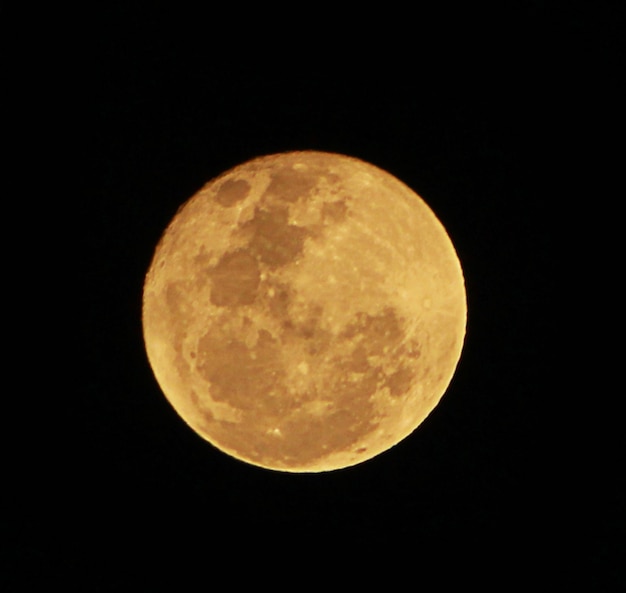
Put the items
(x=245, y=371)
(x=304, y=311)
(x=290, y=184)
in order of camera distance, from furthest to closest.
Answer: (x=290, y=184) < (x=245, y=371) < (x=304, y=311)

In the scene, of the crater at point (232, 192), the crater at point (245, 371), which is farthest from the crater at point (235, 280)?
the crater at point (232, 192)

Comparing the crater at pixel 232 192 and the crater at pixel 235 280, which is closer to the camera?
the crater at pixel 235 280

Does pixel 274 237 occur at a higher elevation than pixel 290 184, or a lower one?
lower

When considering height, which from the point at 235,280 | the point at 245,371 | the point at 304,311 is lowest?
the point at 245,371

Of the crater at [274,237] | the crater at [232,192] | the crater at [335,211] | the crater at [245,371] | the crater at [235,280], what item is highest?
the crater at [232,192]

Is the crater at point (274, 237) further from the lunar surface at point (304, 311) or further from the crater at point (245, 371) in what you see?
the crater at point (245, 371)

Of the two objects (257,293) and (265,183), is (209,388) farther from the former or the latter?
(265,183)

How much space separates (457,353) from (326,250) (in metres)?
1.19

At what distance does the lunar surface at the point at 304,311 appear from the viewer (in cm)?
471

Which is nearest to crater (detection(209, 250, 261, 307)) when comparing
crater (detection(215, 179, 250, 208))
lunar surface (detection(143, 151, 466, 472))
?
lunar surface (detection(143, 151, 466, 472))

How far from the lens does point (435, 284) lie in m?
4.95

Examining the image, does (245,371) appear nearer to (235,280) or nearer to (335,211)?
(235,280)

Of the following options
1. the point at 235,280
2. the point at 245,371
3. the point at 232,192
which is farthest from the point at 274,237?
the point at 245,371

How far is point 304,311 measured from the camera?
468 cm
